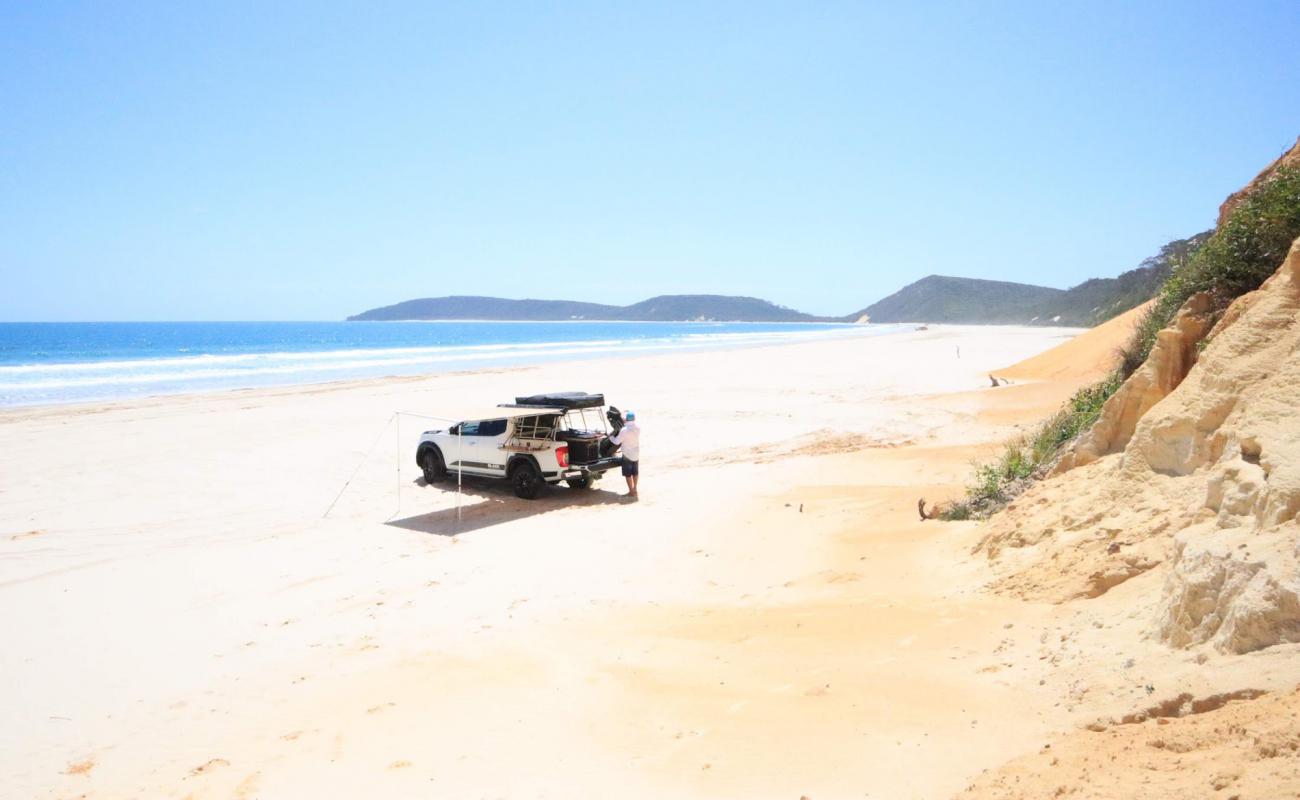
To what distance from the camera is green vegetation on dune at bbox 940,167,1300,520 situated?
778 cm

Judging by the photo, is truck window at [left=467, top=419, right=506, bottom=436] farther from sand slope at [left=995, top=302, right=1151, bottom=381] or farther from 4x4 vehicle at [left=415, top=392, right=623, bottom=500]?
sand slope at [left=995, top=302, right=1151, bottom=381]

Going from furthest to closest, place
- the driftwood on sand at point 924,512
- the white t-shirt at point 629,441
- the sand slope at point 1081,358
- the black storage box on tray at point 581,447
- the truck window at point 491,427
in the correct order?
1. the sand slope at point 1081,358
2. the truck window at point 491,427
3. the black storage box on tray at point 581,447
4. the white t-shirt at point 629,441
5. the driftwood on sand at point 924,512

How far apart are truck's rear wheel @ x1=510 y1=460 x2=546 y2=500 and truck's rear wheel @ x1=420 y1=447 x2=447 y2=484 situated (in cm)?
211

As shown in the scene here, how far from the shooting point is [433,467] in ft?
53.0

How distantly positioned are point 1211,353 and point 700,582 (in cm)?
545

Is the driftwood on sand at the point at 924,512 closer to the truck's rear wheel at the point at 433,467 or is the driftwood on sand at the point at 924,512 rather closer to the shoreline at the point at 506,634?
the shoreline at the point at 506,634

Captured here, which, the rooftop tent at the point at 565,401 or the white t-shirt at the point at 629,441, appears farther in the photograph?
the rooftop tent at the point at 565,401

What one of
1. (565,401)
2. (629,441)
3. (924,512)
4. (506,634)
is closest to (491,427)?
(565,401)

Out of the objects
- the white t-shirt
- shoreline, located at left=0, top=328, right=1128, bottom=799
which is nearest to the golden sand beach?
shoreline, located at left=0, top=328, right=1128, bottom=799

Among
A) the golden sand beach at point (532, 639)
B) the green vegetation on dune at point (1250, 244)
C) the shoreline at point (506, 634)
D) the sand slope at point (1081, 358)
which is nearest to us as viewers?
the golden sand beach at point (532, 639)

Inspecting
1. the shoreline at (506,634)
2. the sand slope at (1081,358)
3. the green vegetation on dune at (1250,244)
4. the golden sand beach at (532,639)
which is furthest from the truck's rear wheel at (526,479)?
the sand slope at (1081,358)

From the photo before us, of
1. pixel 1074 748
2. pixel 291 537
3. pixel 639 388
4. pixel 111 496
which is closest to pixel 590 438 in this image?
pixel 291 537

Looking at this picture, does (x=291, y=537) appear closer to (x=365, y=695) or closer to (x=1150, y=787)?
(x=365, y=695)

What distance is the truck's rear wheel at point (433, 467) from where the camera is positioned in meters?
16.1
